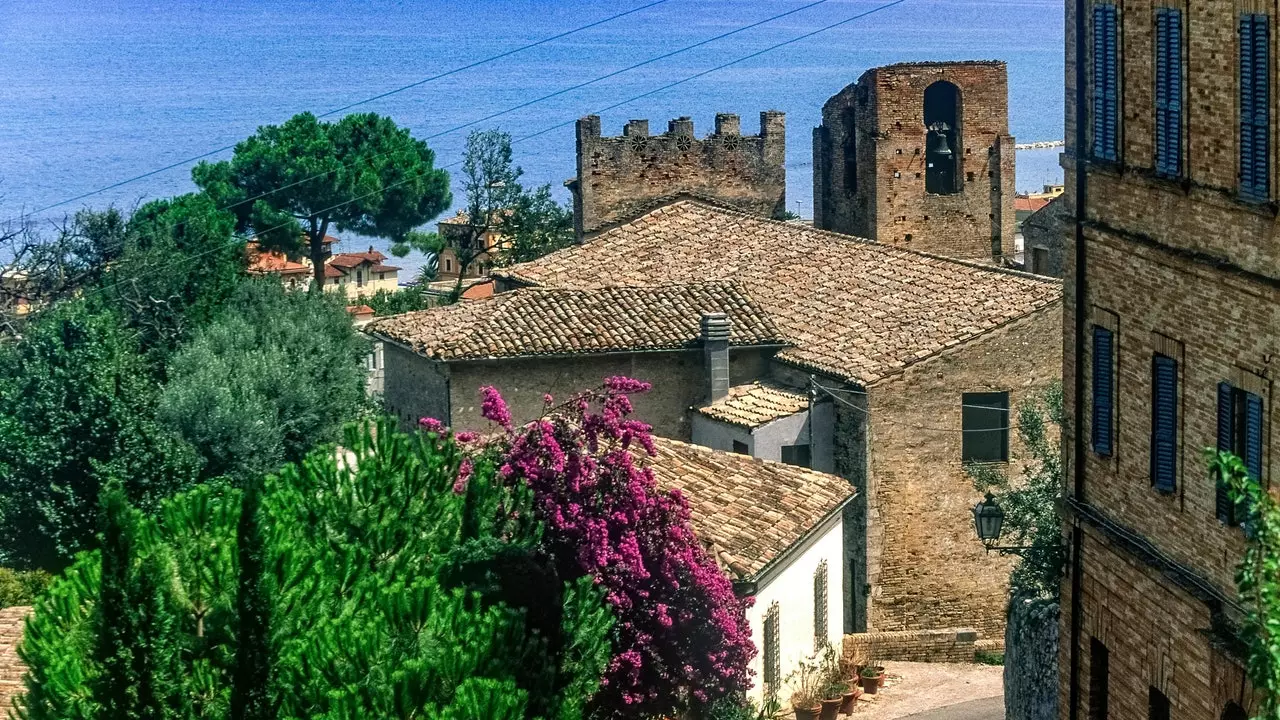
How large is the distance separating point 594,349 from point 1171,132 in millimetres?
15936

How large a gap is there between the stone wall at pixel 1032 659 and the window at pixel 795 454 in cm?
802

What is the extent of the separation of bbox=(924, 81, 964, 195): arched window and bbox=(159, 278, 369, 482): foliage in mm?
13040

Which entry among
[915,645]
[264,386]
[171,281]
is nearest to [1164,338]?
[915,645]

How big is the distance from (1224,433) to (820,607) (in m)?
13.2

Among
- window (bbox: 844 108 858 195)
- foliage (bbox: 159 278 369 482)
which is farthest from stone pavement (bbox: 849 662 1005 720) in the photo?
window (bbox: 844 108 858 195)

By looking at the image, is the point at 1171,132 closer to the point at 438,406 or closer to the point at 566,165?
the point at 438,406

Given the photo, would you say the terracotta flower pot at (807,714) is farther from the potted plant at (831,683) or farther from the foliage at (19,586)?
the foliage at (19,586)

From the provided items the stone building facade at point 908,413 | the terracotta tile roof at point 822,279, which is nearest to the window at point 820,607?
the stone building facade at point 908,413

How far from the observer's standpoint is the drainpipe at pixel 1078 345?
51.4 feet

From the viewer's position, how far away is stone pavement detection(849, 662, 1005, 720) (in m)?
24.5

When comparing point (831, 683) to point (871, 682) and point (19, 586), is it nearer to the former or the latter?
point (871, 682)

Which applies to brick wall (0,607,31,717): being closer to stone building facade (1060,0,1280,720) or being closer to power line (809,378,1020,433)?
stone building facade (1060,0,1280,720)

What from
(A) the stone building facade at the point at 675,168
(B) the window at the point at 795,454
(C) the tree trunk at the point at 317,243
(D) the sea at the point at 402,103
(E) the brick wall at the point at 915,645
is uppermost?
(A) the stone building facade at the point at 675,168

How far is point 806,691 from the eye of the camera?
82.6ft
